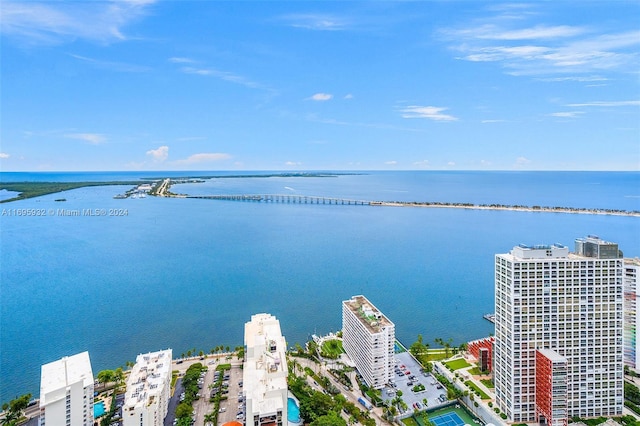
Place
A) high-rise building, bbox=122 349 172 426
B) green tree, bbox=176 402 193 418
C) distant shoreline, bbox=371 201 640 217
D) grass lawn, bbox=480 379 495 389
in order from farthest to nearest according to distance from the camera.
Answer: distant shoreline, bbox=371 201 640 217 → grass lawn, bbox=480 379 495 389 → green tree, bbox=176 402 193 418 → high-rise building, bbox=122 349 172 426

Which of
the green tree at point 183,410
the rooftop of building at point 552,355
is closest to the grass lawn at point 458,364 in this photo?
the rooftop of building at point 552,355

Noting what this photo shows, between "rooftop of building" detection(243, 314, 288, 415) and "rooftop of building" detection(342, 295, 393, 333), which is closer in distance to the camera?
"rooftop of building" detection(243, 314, 288, 415)

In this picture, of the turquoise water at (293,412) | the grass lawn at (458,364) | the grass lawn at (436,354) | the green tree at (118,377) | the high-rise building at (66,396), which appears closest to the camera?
the high-rise building at (66,396)

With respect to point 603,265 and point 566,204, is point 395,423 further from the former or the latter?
point 566,204

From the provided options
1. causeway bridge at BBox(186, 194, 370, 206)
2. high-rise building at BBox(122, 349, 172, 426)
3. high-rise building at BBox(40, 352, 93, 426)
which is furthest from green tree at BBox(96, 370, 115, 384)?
causeway bridge at BBox(186, 194, 370, 206)

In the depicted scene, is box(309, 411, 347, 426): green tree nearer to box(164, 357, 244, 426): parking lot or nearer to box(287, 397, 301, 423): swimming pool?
box(287, 397, 301, 423): swimming pool

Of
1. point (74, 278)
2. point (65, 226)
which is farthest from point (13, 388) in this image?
point (65, 226)

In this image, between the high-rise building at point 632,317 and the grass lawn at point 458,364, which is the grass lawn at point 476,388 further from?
the high-rise building at point 632,317
